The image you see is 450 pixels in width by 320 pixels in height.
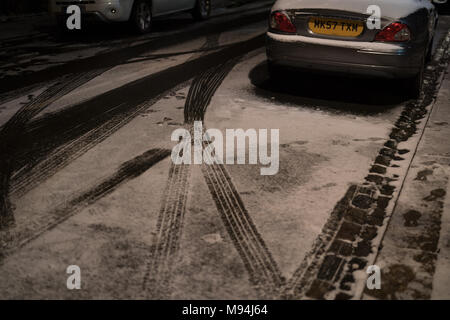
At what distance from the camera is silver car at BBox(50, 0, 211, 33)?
996 cm

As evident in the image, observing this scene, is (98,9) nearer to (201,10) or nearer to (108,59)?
(108,59)

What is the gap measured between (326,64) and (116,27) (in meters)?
7.90

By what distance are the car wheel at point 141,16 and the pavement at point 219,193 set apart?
13.5 feet

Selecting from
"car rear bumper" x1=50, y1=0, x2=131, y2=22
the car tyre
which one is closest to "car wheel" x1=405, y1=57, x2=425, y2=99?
the car tyre

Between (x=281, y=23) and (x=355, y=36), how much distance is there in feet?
3.20

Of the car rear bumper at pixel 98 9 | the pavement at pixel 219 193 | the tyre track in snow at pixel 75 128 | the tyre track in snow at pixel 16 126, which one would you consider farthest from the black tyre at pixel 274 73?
the car rear bumper at pixel 98 9

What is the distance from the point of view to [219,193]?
3.72m

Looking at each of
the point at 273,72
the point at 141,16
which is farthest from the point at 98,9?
the point at 273,72

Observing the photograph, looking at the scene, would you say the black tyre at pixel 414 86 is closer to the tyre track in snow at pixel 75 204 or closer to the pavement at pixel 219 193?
the pavement at pixel 219 193

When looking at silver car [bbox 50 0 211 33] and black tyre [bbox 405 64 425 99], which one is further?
silver car [bbox 50 0 211 33]

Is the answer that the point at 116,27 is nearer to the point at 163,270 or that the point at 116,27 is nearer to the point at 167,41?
the point at 167,41

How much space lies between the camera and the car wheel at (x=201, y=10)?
536 inches

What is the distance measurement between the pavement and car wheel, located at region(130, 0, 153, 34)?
4.10 metres

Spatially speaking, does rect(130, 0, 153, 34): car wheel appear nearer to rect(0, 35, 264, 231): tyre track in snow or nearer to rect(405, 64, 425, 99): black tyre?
rect(0, 35, 264, 231): tyre track in snow
